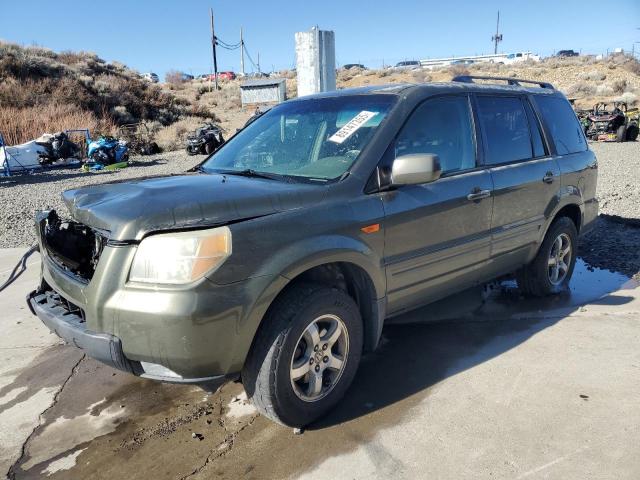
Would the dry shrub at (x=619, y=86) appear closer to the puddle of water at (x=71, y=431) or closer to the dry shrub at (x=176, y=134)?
the dry shrub at (x=176, y=134)

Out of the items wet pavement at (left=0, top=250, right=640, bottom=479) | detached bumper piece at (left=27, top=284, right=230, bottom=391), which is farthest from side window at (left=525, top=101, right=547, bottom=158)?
detached bumper piece at (left=27, top=284, right=230, bottom=391)

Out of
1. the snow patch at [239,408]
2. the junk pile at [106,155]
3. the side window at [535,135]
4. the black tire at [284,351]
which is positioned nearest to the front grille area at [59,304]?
the black tire at [284,351]

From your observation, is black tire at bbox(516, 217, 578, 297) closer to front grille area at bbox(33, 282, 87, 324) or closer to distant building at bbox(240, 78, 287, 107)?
front grille area at bbox(33, 282, 87, 324)

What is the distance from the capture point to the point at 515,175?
4.07m

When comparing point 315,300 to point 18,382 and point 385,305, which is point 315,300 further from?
point 18,382

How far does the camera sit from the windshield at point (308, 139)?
128 inches

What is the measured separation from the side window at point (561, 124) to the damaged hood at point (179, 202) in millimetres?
2753

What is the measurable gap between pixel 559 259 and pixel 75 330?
4168 millimetres

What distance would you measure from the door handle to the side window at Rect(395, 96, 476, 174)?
0.18 m

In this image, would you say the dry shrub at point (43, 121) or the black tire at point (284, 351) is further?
the dry shrub at point (43, 121)

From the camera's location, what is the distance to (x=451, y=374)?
349cm

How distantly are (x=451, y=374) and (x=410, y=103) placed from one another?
1810 mm

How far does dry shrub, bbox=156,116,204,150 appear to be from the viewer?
24562mm

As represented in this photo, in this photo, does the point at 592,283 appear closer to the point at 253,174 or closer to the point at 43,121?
the point at 253,174
